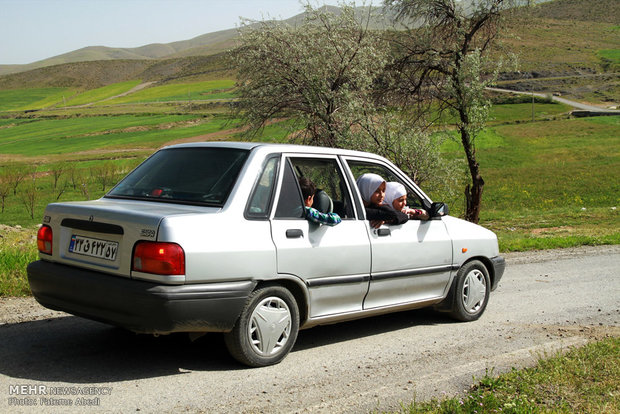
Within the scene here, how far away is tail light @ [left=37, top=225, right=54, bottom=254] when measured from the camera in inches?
218

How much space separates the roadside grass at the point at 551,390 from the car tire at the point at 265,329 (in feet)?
4.22

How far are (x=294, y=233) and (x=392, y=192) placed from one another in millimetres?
1557

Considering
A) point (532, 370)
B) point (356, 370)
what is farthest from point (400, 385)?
point (532, 370)

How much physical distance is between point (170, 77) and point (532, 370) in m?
167

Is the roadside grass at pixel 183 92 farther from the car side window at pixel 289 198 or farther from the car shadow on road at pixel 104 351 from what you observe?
the car side window at pixel 289 198

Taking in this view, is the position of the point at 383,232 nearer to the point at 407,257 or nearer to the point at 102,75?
the point at 407,257

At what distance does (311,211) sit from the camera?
18.9ft

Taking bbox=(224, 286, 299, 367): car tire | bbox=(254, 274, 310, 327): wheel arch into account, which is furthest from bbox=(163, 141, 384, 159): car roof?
bbox=(224, 286, 299, 367): car tire

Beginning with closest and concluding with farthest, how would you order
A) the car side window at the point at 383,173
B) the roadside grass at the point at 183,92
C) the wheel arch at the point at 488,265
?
the car side window at the point at 383,173 → the wheel arch at the point at 488,265 → the roadside grass at the point at 183,92

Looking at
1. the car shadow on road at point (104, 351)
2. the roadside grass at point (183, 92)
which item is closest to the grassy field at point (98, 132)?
the roadside grass at point (183, 92)

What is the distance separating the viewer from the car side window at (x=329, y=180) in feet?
20.2

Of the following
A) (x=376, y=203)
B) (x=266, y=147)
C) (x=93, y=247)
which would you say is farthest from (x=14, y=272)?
(x=376, y=203)

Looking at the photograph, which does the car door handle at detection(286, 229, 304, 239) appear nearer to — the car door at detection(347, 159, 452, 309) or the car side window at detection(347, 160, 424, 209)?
the car door at detection(347, 159, 452, 309)

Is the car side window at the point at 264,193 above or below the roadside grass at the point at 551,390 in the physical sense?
above
